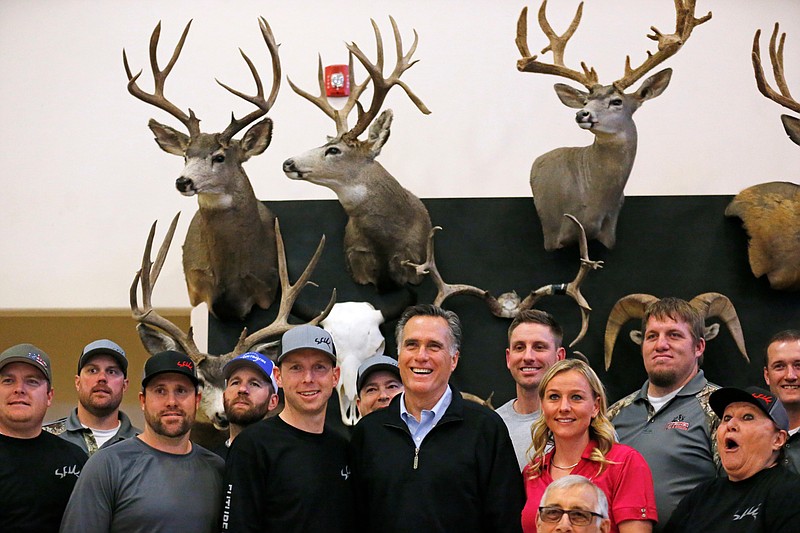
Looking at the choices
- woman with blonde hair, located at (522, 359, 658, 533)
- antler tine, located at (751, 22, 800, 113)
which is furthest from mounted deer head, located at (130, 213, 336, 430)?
woman with blonde hair, located at (522, 359, 658, 533)

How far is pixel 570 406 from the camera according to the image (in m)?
3.72

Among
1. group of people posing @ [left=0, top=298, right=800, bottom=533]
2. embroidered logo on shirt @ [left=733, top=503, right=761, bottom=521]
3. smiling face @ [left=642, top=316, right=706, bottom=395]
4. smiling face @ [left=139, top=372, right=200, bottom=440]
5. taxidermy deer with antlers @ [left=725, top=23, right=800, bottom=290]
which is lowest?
embroidered logo on shirt @ [left=733, top=503, right=761, bottom=521]

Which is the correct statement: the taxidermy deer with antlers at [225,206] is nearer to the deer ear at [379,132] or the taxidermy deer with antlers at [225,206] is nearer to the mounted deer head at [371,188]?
the mounted deer head at [371,188]

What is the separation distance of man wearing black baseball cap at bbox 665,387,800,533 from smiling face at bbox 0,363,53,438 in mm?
2219

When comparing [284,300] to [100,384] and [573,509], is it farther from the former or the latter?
[573,509]

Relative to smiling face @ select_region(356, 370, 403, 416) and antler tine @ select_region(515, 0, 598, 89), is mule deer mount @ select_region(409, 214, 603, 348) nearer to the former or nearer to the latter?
antler tine @ select_region(515, 0, 598, 89)

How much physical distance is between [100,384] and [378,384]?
3.80 ft

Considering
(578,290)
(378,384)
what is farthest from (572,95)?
(378,384)

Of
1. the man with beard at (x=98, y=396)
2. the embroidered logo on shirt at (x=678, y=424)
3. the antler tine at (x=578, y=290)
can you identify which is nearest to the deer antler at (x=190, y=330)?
the antler tine at (x=578, y=290)

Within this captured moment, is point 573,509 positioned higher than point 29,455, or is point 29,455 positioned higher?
point 29,455

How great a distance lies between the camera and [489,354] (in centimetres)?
684

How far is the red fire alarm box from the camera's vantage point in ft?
26.2

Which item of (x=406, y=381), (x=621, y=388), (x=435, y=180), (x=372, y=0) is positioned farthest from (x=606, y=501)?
(x=372, y=0)

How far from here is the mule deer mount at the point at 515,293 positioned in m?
6.59
